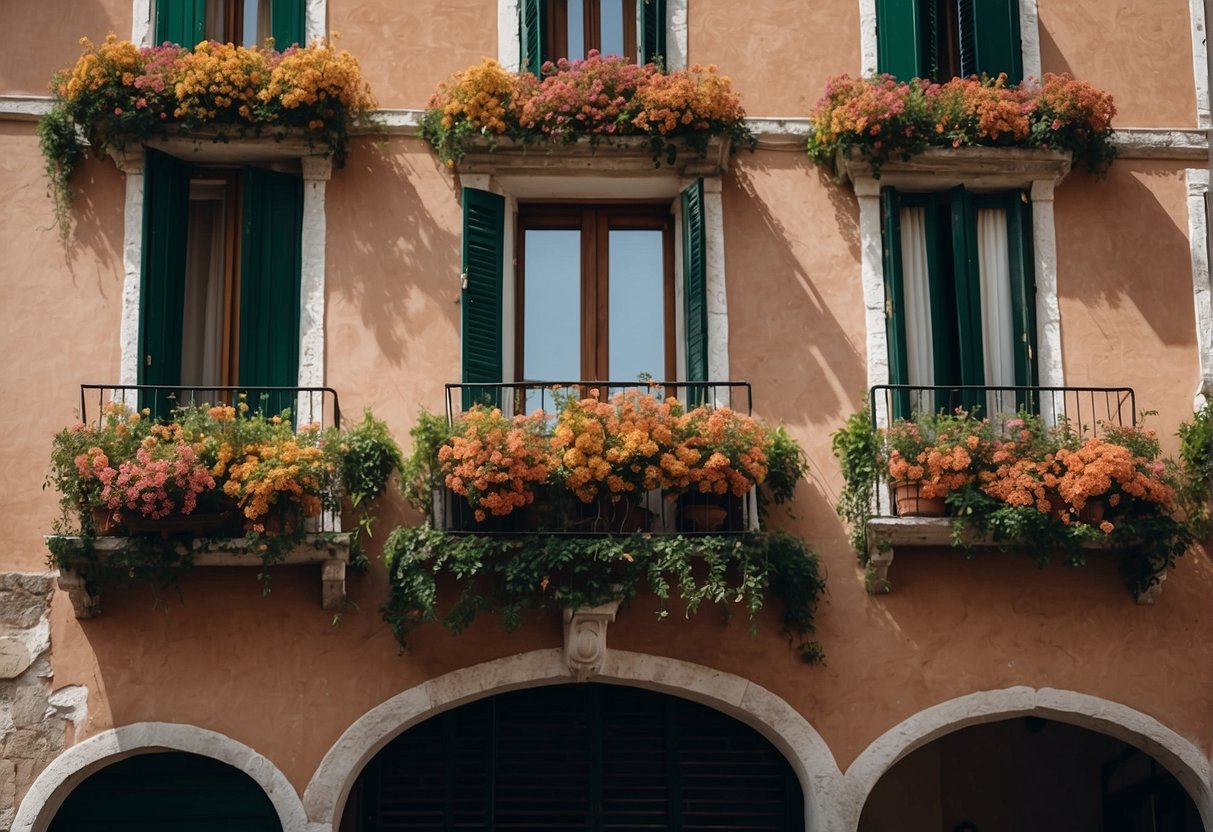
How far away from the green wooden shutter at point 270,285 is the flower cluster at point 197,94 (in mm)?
454

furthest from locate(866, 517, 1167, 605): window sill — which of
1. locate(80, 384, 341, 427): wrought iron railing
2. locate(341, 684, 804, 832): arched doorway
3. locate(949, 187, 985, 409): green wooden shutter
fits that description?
locate(80, 384, 341, 427): wrought iron railing

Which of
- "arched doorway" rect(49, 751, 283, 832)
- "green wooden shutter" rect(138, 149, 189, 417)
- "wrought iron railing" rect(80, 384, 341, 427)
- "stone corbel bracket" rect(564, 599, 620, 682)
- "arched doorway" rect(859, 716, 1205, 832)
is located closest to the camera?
"stone corbel bracket" rect(564, 599, 620, 682)

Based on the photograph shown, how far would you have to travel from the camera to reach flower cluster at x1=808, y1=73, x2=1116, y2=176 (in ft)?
43.1

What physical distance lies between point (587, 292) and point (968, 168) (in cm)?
273

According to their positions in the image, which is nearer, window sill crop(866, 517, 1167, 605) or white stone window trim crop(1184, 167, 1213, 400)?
window sill crop(866, 517, 1167, 605)

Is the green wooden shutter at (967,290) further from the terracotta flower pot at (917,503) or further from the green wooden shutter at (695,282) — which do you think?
the green wooden shutter at (695,282)

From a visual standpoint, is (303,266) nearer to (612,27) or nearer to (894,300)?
(612,27)

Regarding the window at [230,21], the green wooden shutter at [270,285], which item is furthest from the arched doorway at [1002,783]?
the window at [230,21]

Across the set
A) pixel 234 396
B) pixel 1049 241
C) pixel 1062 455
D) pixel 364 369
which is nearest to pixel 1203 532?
pixel 1062 455

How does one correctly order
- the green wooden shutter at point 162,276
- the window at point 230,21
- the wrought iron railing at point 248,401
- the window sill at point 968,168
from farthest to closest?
the window at point 230,21, the window sill at point 968,168, the green wooden shutter at point 162,276, the wrought iron railing at point 248,401

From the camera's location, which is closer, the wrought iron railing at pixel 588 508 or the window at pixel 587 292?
the wrought iron railing at pixel 588 508

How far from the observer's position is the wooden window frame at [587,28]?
45.3 feet

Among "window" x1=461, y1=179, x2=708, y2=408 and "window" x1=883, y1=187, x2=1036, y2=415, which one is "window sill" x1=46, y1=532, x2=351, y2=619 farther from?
"window" x1=883, y1=187, x2=1036, y2=415

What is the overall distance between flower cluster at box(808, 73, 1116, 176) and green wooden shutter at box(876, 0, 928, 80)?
322mm
